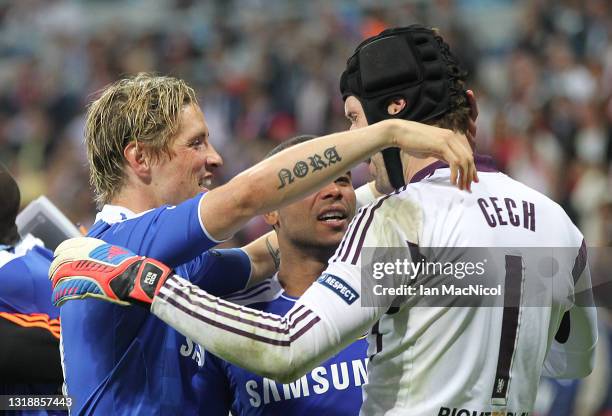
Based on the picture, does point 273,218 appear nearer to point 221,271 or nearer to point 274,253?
point 274,253

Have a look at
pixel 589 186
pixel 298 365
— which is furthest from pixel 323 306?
pixel 589 186

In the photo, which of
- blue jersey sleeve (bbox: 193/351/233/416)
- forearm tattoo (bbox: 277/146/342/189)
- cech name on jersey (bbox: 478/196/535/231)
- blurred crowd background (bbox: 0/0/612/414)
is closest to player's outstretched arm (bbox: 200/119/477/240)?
forearm tattoo (bbox: 277/146/342/189)

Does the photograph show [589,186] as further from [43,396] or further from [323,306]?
[323,306]

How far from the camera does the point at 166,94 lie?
3719 millimetres

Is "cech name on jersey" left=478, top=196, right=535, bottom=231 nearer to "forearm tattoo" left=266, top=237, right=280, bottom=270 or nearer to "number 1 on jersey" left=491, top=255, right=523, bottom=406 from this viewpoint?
"number 1 on jersey" left=491, top=255, right=523, bottom=406

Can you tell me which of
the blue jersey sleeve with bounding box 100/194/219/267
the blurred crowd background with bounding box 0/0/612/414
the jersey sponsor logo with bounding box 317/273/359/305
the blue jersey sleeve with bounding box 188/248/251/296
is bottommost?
the jersey sponsor logo with bounding box 317/273/359/305

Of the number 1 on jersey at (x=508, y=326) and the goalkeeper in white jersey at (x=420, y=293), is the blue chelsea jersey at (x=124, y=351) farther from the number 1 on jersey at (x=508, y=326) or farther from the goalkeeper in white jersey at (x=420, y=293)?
the number 1 on jersey at (x=508, y=326)

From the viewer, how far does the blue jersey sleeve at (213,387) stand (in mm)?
3789

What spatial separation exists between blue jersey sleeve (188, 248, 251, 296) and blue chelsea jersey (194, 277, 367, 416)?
0.90 feet

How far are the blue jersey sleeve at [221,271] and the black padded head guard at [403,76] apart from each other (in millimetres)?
904

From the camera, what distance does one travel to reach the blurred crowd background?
382 inches

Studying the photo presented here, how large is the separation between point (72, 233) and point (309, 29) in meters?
8.90

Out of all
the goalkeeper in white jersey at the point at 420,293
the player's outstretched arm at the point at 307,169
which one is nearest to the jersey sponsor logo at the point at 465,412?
the goalkeeper in white jersey at the point at 420,293

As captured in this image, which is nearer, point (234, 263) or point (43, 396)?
point (234, 263)
